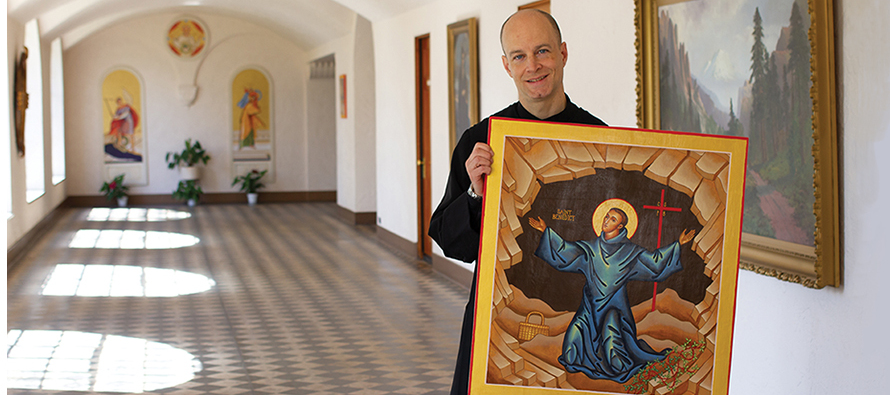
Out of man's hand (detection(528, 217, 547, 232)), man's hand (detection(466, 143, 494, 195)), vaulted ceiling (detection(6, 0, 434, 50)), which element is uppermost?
vaulted ceiling (detection(6, 0, 434, 50))

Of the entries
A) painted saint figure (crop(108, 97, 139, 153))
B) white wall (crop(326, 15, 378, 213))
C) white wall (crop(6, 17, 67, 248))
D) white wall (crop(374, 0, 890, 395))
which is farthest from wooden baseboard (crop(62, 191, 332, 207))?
white wall (crop(374, 0, 890, 395))

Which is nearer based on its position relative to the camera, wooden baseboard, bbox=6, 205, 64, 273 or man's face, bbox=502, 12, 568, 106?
man's face, bbox=502, 12, 568, 106

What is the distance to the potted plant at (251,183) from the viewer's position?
16.8m

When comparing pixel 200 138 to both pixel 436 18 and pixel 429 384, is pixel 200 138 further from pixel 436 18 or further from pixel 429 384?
pixel 429 384

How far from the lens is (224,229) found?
1245 cm

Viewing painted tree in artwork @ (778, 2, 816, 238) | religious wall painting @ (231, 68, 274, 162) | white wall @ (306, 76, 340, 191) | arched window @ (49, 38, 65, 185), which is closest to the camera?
painted tree in artwork @ (778, 2, 816, 238)

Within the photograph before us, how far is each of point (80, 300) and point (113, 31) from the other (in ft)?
34.0

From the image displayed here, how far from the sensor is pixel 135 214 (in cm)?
1462

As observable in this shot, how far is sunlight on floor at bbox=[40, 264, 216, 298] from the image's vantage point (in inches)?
298

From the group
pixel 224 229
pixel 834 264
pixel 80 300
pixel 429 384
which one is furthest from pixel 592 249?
pixel 224 229

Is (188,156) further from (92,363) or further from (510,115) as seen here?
(510,115)

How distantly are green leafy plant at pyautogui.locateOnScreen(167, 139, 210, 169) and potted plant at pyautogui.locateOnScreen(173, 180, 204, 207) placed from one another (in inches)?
16.4

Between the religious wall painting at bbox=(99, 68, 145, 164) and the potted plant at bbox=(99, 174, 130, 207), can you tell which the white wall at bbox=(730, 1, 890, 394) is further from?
the religious wall painting at bbox=(99, 68, 145, 164)

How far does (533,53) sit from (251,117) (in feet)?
52.2
